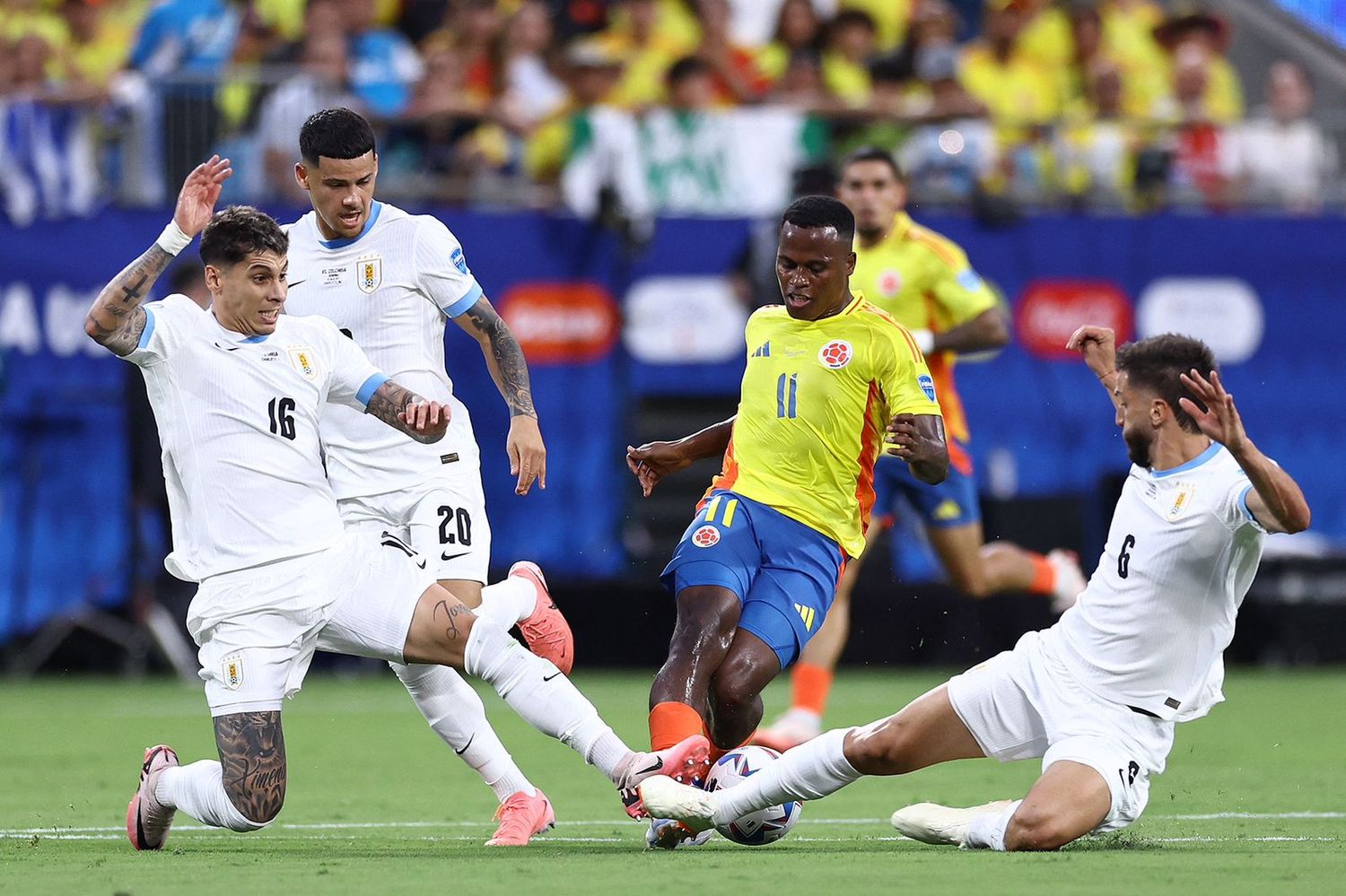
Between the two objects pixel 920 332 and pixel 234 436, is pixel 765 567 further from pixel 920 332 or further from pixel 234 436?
pixel 920 332

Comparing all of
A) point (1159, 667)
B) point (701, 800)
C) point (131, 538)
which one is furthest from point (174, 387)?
point (131, 538)

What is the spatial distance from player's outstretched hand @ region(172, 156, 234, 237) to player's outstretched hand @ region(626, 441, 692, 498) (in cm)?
172

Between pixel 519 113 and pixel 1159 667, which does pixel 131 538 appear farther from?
pixel 1159 667

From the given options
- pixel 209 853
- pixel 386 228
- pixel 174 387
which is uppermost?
pixel 386 228

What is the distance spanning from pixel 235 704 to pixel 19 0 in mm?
10476

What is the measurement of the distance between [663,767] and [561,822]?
152cm

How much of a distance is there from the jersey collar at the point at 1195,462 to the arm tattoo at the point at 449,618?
88.7 inches

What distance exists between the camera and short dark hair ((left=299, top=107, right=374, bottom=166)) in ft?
24.0

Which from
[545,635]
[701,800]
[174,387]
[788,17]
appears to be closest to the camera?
[701,800]

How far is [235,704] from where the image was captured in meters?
6.61

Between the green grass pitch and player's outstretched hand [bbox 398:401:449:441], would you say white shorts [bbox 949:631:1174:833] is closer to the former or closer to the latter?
the green grass pitch

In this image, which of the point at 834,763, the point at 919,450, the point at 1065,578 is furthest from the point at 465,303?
the point at 1065,578

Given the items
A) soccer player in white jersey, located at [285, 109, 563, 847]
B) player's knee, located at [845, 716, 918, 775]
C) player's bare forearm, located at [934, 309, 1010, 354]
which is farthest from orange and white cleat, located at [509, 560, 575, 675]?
player's bare forearm, located at [934, 309, 1010, 354]

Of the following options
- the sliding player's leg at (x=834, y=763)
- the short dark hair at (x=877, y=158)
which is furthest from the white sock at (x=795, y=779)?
the short dark hair at (x=877, y=158)
